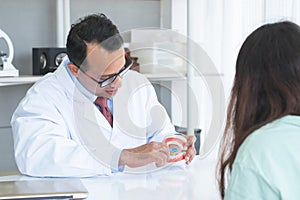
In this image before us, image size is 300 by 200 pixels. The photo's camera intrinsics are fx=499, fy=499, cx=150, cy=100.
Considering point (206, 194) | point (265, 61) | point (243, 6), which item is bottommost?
point (206, 194)

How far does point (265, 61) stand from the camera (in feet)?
2.53

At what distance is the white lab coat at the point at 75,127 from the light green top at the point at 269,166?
2.46 ft

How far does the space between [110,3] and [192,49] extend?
52 centimetres

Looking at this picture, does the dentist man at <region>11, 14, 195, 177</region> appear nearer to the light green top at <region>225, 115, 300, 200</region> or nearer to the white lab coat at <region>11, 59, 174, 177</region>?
the white lab coat at <region>11, 59, 174, 177</region>

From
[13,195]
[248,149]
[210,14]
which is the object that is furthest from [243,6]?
[248,149]

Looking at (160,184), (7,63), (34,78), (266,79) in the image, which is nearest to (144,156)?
(160,184)

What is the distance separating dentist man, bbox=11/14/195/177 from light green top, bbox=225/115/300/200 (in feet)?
2.35

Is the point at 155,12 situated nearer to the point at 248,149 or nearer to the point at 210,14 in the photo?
the point at 210,14

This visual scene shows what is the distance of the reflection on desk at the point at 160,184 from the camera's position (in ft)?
4.00

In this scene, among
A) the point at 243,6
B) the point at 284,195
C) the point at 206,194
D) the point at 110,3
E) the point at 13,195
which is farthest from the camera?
the point at 110,3

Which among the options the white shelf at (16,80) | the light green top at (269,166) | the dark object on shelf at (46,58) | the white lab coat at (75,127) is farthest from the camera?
the dark object on shelf at (46,58)

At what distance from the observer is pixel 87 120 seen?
160 cm

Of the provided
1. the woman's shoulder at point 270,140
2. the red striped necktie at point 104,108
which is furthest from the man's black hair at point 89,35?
the woman's shoulder at point 270,140

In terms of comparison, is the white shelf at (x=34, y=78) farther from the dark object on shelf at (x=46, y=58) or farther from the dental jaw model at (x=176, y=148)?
the dental jaw model at (x=176, y=148)
